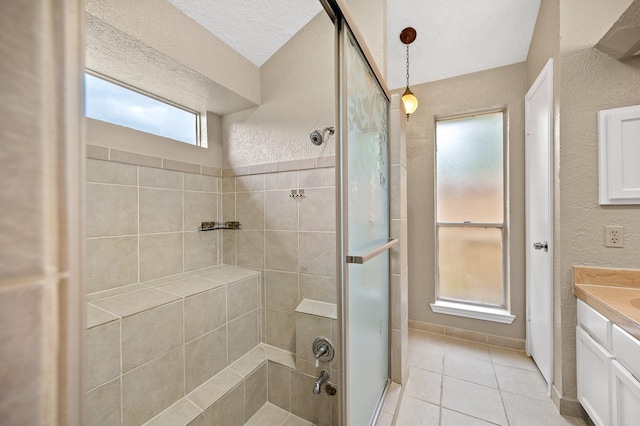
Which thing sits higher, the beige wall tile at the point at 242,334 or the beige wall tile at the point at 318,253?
the beige wall tile at the point at 318,253

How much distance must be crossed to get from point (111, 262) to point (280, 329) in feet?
3.80

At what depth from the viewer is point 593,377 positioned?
1.32m

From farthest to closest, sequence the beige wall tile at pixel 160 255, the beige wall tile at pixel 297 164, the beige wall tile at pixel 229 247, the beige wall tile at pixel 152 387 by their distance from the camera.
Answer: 1. the beige wall tile at pixel 229 247
2. the beige wall tile at pixel 297 164
3. the beige wall tile at pixel 160 255
4. the beige wall tile at pixel 152 387

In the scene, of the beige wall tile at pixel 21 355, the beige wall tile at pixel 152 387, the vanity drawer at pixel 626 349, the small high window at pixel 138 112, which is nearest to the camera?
the beige wall tile at pixel 21 355

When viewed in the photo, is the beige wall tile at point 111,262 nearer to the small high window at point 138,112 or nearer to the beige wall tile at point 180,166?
the beige wall tile at point 180,166

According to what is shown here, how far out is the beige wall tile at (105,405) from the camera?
3.58 feet

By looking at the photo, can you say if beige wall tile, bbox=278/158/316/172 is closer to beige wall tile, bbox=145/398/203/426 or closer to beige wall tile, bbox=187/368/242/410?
beige wall tile, bbox=187/368/242/410

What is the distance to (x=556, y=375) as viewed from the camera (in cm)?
158

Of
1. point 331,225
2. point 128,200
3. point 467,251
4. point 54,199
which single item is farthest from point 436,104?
point 54,199

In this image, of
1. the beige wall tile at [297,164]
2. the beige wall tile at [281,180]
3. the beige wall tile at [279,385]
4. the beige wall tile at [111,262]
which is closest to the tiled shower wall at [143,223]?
the beige wall tile at [111,262]

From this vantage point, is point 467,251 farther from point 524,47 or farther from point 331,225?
point 524,47

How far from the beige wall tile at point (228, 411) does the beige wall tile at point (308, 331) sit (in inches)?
16.1

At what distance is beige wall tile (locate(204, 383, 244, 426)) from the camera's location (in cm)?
137

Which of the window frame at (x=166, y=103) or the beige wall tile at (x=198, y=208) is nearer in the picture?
the window frame at (x=166, y=103)
